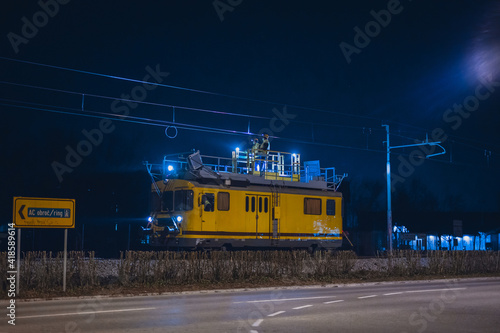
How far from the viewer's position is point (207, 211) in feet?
79.9

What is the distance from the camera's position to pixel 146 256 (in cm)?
1817

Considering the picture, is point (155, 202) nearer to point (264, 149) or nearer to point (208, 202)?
point (208, 202)

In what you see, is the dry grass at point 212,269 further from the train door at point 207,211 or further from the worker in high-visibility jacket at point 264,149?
the worker in high-visibility jacket at point 264,149

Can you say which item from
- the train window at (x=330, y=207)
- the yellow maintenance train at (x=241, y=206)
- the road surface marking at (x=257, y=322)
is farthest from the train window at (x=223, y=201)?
the road surface marking at (x=257, y=322)

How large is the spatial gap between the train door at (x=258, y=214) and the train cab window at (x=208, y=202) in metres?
1.68

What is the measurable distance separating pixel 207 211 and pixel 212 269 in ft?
16.5

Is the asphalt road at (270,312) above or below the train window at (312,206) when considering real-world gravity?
below

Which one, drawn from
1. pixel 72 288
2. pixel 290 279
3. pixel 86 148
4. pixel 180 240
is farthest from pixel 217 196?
Result: pixel 86 148

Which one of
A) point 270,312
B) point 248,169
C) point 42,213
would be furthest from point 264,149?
point 270,312

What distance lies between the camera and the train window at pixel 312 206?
27.5 metres

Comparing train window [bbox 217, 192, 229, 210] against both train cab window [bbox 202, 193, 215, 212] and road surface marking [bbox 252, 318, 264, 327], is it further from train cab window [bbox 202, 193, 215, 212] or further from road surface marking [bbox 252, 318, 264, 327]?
road surface marking [bbox 252, 318, 264, 327]

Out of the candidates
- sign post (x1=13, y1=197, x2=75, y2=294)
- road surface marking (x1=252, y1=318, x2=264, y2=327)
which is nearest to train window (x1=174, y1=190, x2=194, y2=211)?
sign post (x1=13, y1=197, x2=75, y2=294)

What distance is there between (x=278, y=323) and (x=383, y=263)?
16.1 metres

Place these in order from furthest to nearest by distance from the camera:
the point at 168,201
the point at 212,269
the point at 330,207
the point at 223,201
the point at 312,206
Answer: the point at 330,207 < the point at 312,206 < the point at 168,201 < the point at 223,201 < the point at 212,269
